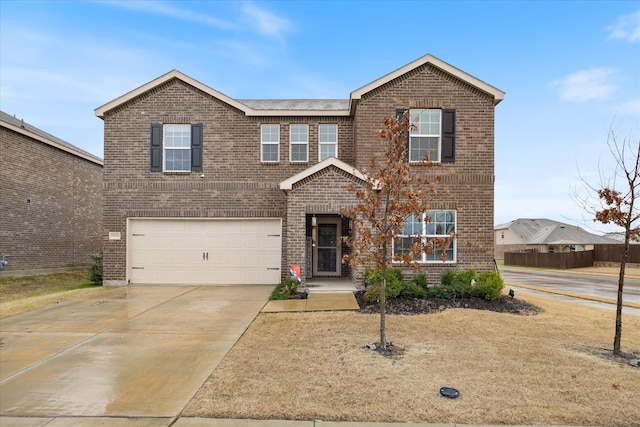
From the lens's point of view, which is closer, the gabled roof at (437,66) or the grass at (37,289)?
the grass at (37,289)

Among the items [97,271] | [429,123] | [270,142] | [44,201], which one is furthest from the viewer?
[44,201]

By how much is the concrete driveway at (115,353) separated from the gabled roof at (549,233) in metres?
41.3

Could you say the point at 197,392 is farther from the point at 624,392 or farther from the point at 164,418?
the point at 624,392

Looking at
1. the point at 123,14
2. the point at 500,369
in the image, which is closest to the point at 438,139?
the point at 500,369

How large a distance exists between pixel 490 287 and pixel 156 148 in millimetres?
11987

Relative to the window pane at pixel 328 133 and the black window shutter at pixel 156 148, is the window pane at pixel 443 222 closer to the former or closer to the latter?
the window pane at pixel 328 133

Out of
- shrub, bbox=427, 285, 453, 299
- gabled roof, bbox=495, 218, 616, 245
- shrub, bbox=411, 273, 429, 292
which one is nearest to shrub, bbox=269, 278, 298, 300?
shrub, bbox=411, 273, 429, 292

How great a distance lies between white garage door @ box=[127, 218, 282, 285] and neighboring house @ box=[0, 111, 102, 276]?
5.46 m

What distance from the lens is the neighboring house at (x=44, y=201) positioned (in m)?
15.8

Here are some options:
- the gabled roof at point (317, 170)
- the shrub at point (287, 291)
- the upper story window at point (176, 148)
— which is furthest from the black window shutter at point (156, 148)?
the shrub at point (287, 291)

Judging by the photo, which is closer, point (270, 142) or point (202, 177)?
point (202, 177)

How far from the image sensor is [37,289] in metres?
14.6

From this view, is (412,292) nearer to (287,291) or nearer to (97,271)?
(287,291)

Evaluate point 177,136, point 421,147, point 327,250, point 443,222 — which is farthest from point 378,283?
point 177,136
